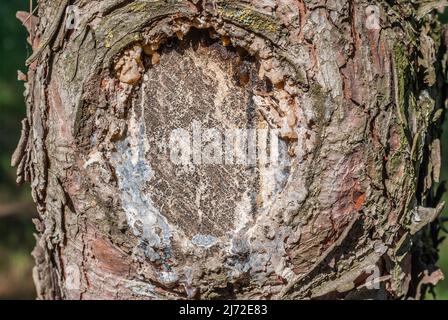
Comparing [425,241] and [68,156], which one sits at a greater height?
[68,156]

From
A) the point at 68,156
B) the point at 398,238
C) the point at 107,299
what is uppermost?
the point at 68,156

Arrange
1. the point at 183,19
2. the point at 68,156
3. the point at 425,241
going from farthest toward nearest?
the point at 425,241 → the point at 68,156 → the point at 183,19

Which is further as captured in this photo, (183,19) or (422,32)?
(422,32)

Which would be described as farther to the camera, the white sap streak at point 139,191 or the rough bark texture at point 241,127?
the white sap streak at point 139,191

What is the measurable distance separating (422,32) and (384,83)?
0.82ft

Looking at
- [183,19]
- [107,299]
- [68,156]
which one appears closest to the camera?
[183,19]

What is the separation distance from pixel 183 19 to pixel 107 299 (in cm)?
70

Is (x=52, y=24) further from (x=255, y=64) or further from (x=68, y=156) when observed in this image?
(x=255, y=64)

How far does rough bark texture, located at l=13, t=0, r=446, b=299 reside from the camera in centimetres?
133

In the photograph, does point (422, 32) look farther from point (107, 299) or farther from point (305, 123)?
point (107, 299)

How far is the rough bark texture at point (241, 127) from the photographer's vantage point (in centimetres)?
133

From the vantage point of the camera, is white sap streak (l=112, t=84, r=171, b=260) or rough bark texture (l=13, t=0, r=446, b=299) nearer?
rough bark texture (l=13, t=0, r=446, b=299)
